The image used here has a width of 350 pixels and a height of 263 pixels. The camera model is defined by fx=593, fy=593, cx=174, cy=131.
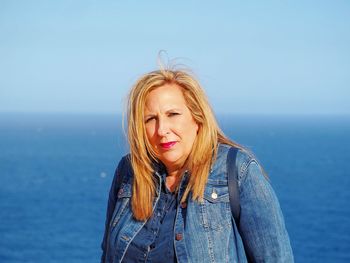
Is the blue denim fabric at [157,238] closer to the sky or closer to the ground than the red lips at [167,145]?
closer to the ground

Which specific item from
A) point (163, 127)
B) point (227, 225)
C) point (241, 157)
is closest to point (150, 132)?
point (163, 127)

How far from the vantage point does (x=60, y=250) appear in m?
70.9

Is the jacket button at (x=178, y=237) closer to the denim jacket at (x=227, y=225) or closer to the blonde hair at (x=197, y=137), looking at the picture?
the denim jacket at (x=227, y=225)

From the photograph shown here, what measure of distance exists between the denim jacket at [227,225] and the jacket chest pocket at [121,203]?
0.51 ft

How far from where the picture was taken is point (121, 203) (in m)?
3.50

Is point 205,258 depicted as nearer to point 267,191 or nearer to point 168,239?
point 168,239

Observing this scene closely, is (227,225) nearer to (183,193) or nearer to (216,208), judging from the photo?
(216,208)

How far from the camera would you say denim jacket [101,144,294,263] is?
9.60 feet

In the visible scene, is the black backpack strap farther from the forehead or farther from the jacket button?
the forehead

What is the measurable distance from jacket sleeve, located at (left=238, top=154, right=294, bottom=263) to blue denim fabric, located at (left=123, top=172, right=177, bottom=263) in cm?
42

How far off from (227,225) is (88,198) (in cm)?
9545

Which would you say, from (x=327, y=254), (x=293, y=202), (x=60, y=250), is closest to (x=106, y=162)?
(x=293, y=202)

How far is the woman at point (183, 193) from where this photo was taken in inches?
116

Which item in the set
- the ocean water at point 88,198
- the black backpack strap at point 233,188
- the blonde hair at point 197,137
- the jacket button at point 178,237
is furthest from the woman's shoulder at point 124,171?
the ocean water at point 88,198
